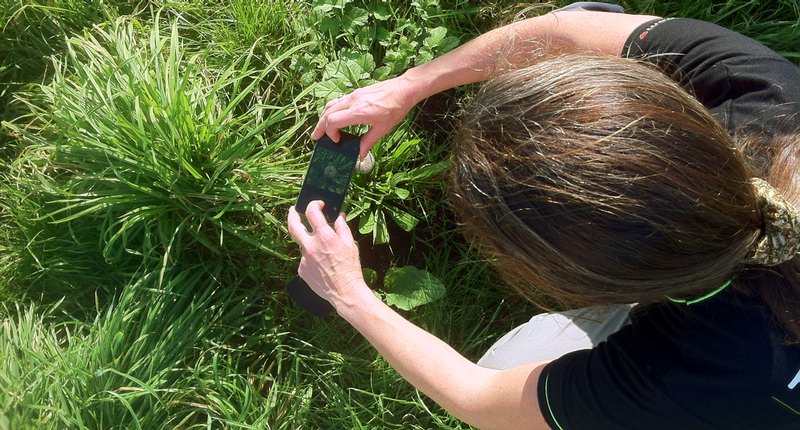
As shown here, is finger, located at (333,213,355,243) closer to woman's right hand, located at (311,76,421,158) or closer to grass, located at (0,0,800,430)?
woman's right hand, located at (311,76,421,158)

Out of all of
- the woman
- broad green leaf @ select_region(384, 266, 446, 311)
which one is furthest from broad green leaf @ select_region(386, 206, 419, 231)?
the woman

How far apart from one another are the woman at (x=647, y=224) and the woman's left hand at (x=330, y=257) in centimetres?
19

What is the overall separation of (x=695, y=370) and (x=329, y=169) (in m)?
0.81

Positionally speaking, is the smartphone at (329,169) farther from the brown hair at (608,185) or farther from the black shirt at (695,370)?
the black shirt at (695,370)

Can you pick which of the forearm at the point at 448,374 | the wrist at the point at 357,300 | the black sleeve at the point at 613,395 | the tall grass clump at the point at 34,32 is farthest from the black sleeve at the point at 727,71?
the tall grass clump at the point at 34,32

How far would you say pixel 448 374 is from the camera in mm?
1188

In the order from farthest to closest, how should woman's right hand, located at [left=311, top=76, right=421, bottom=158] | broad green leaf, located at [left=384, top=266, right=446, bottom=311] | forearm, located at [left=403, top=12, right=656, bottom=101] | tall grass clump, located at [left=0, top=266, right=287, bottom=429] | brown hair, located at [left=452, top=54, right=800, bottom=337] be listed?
1. broad green leaf, located at [left=384, top=266, right=446, bottom=311]
2. tall grass clump, located at [left=0, top=266, right=287, bottom=429]
3. woman's right hand, located at [left=311, top=76, right=421, bottom=158]
4. forearm, located at [left=403, top=12, right=656, bottom=101]
5. brown hair, located at [left=452, top=54, right=800, bottom=337]

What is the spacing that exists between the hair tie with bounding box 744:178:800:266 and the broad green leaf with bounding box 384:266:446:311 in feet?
2.80

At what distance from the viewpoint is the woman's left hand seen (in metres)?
1.27

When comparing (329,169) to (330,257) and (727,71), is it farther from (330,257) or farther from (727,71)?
(727,71)

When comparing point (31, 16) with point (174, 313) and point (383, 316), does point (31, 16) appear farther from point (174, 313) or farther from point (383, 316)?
point (383, 316)

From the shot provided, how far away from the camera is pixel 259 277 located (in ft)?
5.74

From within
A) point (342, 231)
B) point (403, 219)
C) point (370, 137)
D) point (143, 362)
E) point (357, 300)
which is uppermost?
point (370, 137)

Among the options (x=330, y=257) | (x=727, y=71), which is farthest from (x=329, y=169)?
(x=727, y=71)
